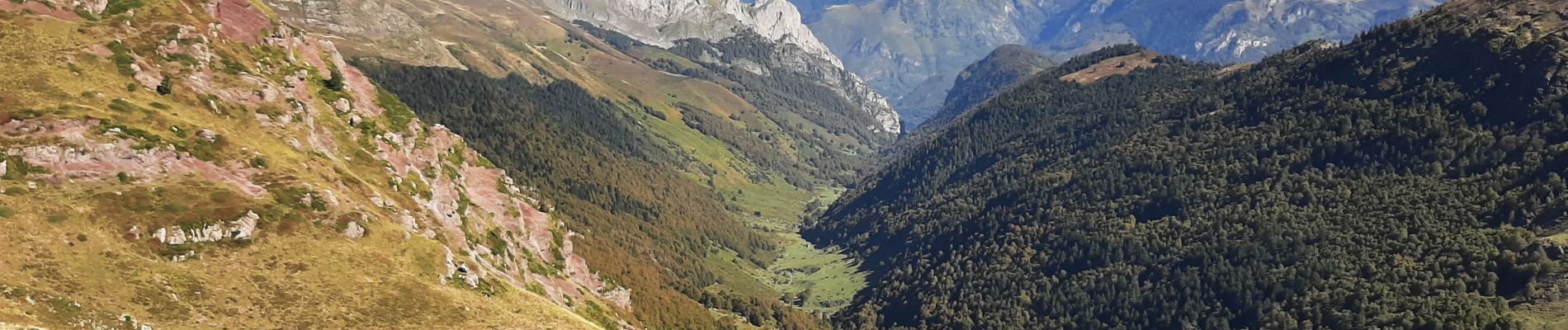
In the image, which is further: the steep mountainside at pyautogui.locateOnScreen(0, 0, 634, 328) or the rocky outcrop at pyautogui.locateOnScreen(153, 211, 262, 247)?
the rocky outcrop at pyautogui.locateOnScreen(153, 211, 262, 247)

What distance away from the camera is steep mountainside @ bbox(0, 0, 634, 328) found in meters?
97.7

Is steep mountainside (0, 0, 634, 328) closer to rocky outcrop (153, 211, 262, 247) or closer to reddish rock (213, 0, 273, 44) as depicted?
rocky outcrop (153, 211, 262, 247)

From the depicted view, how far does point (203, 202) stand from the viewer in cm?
11769

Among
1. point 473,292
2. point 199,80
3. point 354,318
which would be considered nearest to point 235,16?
point 199,80

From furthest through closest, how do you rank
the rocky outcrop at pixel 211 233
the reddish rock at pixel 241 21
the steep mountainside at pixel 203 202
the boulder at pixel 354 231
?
1. the reddish rock at pixel 241 21
2. the boulder at pixel 354 231
3. the rocky outcrop at pixel 211 233
4. the steep mountainside at pixel 203 202

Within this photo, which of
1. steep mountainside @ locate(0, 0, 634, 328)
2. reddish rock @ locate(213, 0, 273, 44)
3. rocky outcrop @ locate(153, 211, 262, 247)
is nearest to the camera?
steep mountainside @ locate(0, 0, 634, 328)

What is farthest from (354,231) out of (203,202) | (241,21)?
(241,21)

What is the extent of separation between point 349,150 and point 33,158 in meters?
62.7

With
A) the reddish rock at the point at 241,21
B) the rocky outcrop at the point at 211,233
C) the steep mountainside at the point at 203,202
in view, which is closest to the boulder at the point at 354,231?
the steep mountainside at the point at 203,202

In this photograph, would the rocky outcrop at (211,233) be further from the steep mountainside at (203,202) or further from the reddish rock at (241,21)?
the reddish rock at (241,21)

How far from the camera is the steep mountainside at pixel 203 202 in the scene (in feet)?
320

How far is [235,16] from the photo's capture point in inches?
7520

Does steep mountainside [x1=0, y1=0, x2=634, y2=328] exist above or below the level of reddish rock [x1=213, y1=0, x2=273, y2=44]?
below

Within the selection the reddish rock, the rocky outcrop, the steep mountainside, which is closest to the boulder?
the steep mountainside
